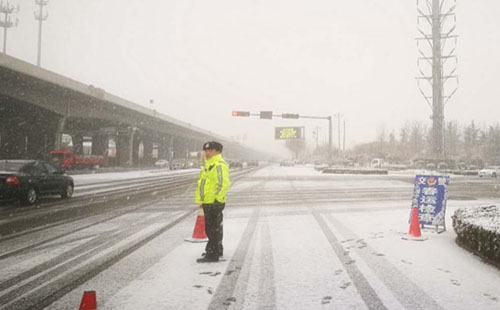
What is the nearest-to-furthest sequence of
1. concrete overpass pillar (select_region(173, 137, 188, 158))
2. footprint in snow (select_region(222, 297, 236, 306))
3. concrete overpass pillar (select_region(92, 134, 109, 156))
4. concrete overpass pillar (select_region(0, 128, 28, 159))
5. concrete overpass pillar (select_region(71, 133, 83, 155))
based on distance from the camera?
1. footprint in snow (select_region(222, 297, 236, 306))
2. concrete overpass pillar (select_region(0, 128, 28, 159))
3. concrete overpass pillar (select_region(71, 133, 83, 155))
4. concrete overpass pillar (select_region(92, 134, 109, 156))
5. concrete overpass pillar (select_region(173, 137, 188, 158))

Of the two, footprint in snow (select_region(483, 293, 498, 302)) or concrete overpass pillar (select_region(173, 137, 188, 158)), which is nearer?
footprint in snow (select_region(483, 293, 498, 302))

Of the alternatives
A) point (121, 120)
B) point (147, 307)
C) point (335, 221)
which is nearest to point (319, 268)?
point (147, 307)

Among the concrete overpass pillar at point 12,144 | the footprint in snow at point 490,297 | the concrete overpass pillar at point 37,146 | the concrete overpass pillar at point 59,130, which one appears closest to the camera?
the footprint in snow at point 490,297

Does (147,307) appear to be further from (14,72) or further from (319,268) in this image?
(14,72)

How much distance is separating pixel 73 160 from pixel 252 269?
157 ft

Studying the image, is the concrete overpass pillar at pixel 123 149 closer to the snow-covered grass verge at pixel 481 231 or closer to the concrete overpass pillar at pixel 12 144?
the concrete overpass pillar at pixel 12 144

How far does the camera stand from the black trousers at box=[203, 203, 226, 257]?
6.16 m

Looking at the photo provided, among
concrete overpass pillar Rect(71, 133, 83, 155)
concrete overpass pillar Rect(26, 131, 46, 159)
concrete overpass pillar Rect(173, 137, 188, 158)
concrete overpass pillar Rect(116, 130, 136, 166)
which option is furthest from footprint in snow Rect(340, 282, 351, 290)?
concrete overpass pillar Rect(173, 137, 188, 158)

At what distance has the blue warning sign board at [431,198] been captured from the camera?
877cm

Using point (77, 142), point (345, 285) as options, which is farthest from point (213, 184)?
point (77, 142)

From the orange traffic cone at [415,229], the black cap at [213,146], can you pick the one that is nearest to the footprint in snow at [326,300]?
the black cap at [213,146]

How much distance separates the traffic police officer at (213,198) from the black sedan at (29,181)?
32.8 feet

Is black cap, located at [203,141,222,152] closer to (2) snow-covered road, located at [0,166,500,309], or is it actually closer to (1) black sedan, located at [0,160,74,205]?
(2) snow-covered road, located at [0,166,500,309]

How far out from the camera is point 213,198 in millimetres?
6102
